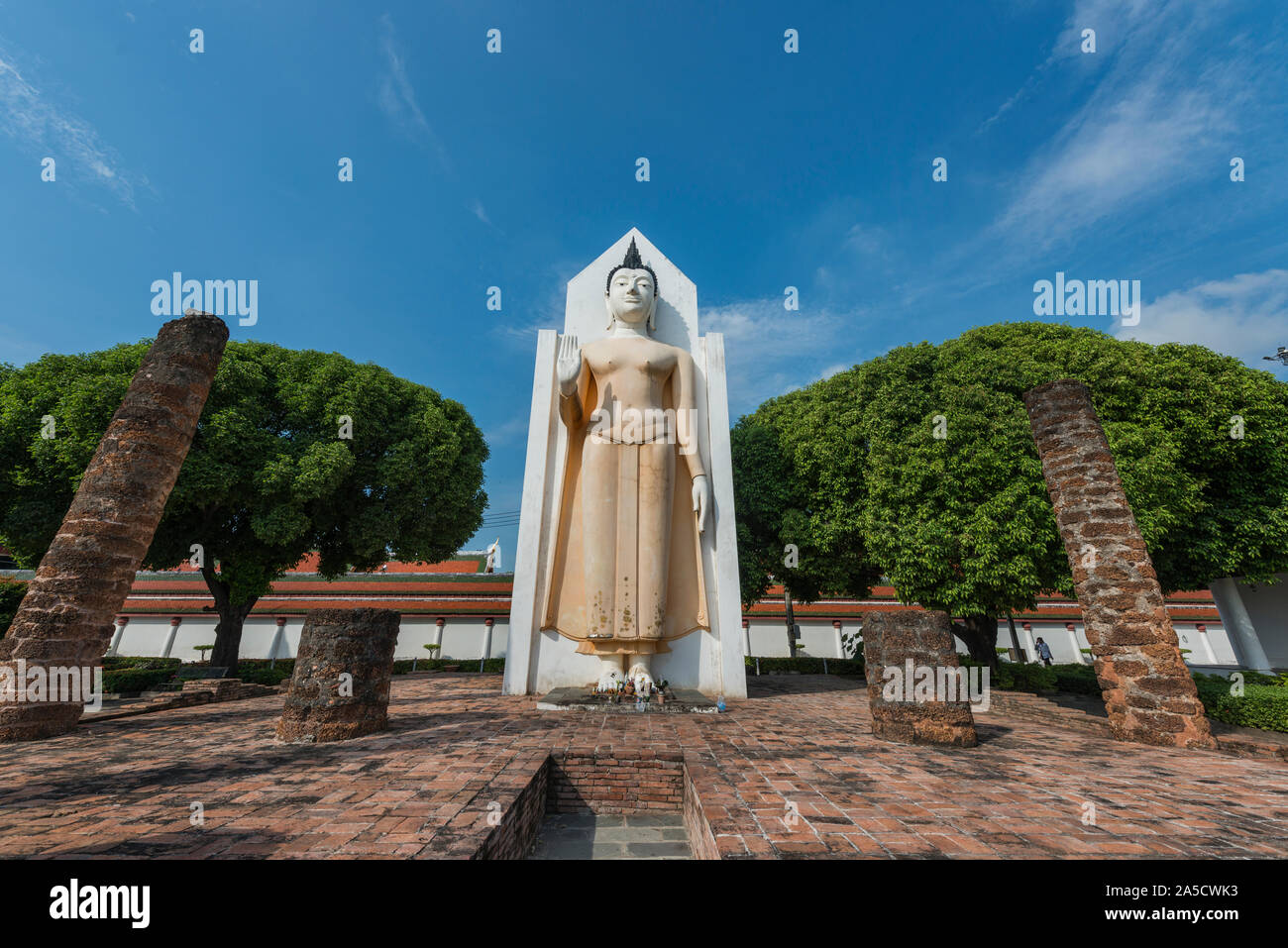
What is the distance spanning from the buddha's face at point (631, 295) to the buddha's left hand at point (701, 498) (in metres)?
3.33

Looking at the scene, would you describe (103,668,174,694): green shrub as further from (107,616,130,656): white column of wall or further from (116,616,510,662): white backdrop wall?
(107,616,130,656): white column of wall

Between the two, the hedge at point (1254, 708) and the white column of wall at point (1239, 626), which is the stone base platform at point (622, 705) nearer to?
the hedge at point (1254, 708)

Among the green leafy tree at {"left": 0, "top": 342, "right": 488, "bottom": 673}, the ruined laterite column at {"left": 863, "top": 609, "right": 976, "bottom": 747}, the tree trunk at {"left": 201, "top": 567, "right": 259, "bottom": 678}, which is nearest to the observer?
the ruined laterite column at {"left": 863, "top": 609, "right": 976, "bottom": 747}

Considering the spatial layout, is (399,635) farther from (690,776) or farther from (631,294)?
(690,776)

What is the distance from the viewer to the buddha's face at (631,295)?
1045 cm

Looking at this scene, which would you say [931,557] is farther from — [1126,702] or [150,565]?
[150,565]

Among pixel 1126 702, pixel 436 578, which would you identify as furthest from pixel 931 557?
pixel 436 578

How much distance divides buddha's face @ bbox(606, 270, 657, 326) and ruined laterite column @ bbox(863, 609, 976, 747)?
6.83 metres

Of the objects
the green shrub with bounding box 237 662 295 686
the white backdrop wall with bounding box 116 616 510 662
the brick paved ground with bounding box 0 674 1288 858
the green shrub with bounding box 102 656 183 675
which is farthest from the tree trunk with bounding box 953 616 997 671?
the green shrub with bounding box 102 656 183 675

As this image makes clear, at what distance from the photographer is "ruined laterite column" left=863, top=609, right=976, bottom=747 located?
653cm

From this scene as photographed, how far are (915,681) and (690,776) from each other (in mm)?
3477

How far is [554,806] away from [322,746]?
2720 millimetres

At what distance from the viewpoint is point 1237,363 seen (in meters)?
14.5

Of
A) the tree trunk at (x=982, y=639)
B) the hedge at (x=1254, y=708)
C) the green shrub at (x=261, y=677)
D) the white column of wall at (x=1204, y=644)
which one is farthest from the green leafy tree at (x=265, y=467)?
the white column of wall at (x=1204, y=644)
